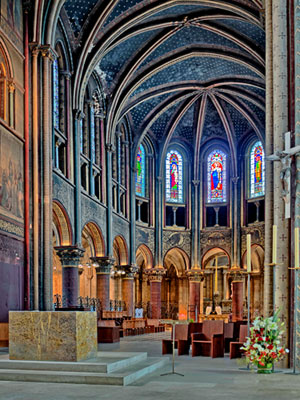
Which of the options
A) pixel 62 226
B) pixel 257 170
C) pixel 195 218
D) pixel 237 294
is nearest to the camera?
pixel 62 226

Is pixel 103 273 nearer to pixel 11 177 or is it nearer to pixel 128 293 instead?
pixel 128 293

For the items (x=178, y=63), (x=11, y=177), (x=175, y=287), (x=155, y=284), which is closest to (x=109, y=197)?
(x=178, y=63)

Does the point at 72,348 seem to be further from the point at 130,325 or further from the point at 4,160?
the point at 130,325

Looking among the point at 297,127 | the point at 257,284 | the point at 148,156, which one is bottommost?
the point at 257,284

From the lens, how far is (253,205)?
129ft

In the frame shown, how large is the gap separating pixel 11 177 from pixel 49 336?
9.52m

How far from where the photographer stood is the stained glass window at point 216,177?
135 ft

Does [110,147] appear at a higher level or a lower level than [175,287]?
higher

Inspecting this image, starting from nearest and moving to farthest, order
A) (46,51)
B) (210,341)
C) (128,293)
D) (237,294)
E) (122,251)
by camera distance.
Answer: (210,341)
(46,51)
(128,293)
(122,251)
(237,294)

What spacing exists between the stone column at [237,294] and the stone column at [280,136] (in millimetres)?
26936

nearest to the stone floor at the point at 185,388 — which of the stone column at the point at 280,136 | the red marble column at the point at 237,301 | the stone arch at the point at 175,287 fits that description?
Answer: the stone column at the point at 280,136

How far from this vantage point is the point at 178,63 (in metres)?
34.0

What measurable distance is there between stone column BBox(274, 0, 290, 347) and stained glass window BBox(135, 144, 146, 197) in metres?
26.8

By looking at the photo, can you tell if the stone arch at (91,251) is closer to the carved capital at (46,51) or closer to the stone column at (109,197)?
the stone column at (109,197)
